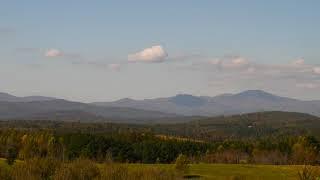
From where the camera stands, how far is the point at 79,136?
141375 millimetres

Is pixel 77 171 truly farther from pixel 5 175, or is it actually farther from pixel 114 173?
pixel 5 175

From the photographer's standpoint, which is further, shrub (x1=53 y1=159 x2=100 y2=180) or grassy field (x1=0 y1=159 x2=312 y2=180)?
grassy field (x1=0 y1=159 x2=312 y2=180)

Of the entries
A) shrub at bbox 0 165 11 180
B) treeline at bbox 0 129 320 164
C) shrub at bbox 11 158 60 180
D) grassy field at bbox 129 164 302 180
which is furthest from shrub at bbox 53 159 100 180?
treeline at bbox 0 129 320 164

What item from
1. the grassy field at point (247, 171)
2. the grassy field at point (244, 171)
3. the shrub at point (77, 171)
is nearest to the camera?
the shrub at point (77, 171)

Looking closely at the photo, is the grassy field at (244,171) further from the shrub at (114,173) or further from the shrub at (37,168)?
the shrub at (114,173)

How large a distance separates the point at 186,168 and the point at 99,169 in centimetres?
4531

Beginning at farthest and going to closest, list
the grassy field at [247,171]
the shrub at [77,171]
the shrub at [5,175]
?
the grassy field at [247,171]
the shrub at [77,171]
the shrub at [5,175]

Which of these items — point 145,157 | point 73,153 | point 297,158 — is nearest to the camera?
point 73,153

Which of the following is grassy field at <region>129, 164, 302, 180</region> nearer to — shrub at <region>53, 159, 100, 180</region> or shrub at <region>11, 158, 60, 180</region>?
shrub at <region>11, 158, 60, 180</region>

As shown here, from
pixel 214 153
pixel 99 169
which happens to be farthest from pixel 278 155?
pixel 99 169

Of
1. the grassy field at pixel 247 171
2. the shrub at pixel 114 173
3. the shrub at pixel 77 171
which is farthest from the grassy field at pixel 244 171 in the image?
the shrub at pixel 114 173

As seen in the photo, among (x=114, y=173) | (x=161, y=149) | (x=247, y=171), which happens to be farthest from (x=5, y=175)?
(x=161, y=149)

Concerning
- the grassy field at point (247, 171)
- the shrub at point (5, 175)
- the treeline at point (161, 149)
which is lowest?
the grassy field at point (247, 171)

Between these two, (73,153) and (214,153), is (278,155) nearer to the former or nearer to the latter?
(214,153)
